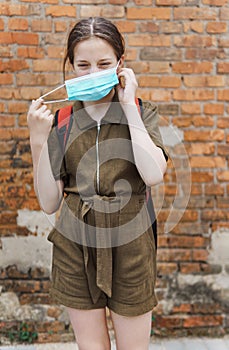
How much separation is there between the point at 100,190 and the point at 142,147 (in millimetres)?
A: 232

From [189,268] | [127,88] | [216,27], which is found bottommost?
[189,268]

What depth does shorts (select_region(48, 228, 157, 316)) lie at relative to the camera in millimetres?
1889

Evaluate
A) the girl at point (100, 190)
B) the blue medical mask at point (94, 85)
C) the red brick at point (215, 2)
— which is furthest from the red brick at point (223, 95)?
the blue medical mask at point (94, 85)

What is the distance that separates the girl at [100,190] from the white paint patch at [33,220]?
1.31 meters

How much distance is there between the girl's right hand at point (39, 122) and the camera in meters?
1.86

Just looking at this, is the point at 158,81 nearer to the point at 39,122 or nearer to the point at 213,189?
the point at 213,189

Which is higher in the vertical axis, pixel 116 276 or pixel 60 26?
pixel 60 26

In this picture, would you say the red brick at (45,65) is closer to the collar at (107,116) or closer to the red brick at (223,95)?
the red brick at (223,95)

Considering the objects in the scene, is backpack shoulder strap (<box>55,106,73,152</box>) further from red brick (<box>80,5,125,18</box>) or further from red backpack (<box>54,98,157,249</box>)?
red brick (<box>80,5,125,18</box>)

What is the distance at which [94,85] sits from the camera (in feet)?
6.11

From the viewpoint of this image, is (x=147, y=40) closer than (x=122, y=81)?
No

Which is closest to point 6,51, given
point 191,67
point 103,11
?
point 103,11

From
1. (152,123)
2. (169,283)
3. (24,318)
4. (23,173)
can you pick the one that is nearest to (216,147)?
(169,283)

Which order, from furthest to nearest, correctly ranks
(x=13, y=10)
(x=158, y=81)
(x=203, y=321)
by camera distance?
(x=203, y=321) < (x=158, y=81) < (x=13, y=10)
